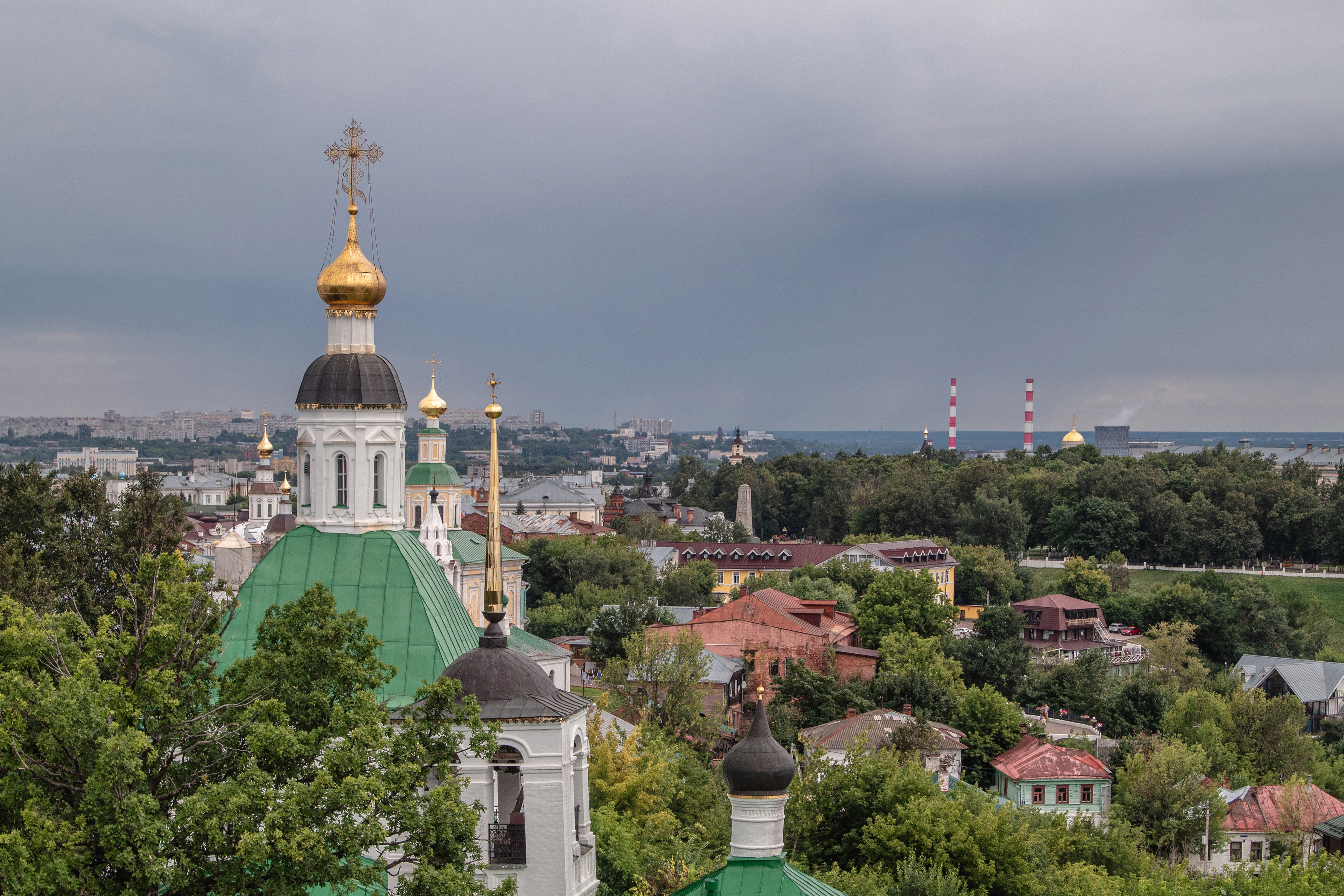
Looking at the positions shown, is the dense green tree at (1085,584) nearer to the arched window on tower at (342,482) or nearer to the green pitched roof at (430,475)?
the green pitched roof at (430,475)

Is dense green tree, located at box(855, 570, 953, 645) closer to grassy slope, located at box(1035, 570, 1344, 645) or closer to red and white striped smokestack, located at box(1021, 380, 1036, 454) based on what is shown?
grassy slope, located at box(1035, 570, 1344, 645)

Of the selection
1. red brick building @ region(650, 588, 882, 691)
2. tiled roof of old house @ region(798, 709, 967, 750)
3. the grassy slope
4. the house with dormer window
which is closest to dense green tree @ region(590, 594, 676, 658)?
red brick building @ region(650, 588, 882, 691)

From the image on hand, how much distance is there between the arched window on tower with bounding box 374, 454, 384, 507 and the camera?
18469mm

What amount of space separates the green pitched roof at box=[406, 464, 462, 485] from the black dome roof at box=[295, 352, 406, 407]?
2442 cm

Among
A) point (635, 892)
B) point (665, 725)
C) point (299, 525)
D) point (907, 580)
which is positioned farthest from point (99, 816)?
point (907, 580)

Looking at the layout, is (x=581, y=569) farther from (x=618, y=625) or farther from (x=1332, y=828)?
(x=1332, y=828)

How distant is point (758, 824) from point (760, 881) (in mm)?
615

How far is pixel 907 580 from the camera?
55.5 metres

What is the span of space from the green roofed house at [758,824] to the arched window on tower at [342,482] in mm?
7339

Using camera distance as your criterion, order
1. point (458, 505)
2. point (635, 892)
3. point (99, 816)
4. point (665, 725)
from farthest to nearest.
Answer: point (458, 505), point (665, 725), point (635, 892), point (99, 816)

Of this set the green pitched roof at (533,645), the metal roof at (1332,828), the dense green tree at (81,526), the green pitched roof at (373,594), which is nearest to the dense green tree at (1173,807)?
the metal roof at (1332,828)

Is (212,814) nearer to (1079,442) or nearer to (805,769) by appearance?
(805,769)

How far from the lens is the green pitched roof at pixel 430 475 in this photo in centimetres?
4275

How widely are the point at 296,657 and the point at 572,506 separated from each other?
115 m
